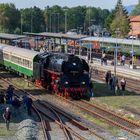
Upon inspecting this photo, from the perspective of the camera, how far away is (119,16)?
109 metres

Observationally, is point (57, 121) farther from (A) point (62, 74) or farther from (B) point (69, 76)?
(B) point (69, 76)

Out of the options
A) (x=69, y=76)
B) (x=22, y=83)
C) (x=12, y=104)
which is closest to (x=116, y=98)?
(x=69, y=76)

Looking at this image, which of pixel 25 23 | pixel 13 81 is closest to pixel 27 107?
pixel 13 81

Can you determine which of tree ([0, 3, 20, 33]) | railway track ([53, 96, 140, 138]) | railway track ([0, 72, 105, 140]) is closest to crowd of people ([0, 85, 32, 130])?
railway track ([0, 72, 105, 140])

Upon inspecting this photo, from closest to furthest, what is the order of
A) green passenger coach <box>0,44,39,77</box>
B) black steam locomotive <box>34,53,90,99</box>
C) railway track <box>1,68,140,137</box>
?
1. railway track <box>1,68,140,137</box>
2. black steam locomotive <box>34,53,90,99</box>
3. green passenger coach <box>0,44,39,77</box>

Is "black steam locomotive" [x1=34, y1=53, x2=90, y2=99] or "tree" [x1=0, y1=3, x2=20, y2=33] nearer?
"black steam locomotive" [x1=34, y1=53, x2=90, y2=99]

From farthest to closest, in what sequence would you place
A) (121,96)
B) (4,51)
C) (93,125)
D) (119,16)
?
(119,16) < (4,51) < (121,96) < (93,125)

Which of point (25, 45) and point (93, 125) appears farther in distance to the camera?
point (25, 45)

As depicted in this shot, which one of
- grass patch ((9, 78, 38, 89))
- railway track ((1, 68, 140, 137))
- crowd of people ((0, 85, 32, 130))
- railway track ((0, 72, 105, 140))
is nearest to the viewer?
railway track ((0, 72, 105, 140))

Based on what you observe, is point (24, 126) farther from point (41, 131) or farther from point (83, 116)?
point (83, 116)

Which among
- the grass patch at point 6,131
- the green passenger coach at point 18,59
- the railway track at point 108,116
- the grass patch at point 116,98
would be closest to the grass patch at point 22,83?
the green passenger coach at point 18,59

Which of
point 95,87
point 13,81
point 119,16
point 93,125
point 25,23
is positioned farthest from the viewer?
point 25,23

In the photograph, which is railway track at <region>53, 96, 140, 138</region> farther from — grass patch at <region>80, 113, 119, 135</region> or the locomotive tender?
the locomotive tender

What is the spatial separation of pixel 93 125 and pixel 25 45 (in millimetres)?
56210
